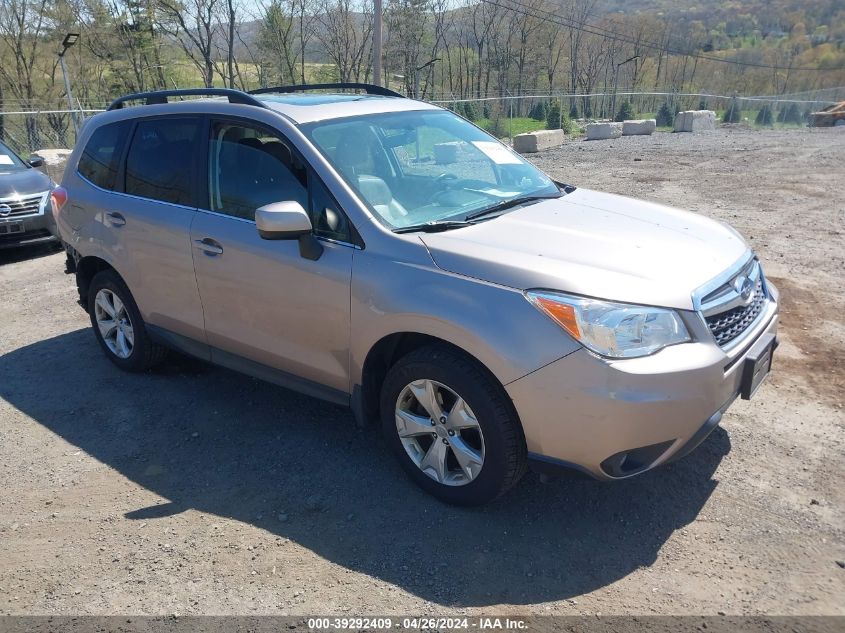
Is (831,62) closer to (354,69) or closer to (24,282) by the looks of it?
(354,69)

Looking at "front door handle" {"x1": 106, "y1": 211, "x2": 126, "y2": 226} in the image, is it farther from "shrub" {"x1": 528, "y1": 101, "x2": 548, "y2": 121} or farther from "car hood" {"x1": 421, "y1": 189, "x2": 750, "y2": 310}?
"shrub" {"x1": 528, "y1": 101, "x2": 548, "y2": 121}

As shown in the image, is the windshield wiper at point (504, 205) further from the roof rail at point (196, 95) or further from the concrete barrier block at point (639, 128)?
the concrete barrier block at point (639, 128)

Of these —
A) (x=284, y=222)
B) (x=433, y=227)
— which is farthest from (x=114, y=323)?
(x=433, y=227)

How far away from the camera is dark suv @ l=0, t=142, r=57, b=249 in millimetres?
8445

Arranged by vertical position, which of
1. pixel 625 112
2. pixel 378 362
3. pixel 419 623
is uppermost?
pixel 378 362

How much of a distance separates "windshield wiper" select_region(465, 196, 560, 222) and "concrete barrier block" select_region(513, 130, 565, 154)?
1622 centimetres

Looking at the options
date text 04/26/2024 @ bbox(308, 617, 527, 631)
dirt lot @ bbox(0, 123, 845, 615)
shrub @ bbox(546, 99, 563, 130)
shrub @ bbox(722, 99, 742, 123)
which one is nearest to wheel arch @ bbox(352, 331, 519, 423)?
dirt lot @ bbox(0, 123, 845, 615)

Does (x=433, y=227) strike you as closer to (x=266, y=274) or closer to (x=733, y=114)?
(x=266, y=274)

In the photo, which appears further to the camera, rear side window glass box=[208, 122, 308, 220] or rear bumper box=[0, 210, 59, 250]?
rear bumper box=[0, 210, 59, 250]

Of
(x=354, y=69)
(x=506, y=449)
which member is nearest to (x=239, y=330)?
(x=506, y=449)

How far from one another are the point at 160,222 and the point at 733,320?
3.38m

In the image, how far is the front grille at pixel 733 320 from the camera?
2.97 m

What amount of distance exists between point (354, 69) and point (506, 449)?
153 ft

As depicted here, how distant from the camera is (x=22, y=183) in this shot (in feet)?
29.1
